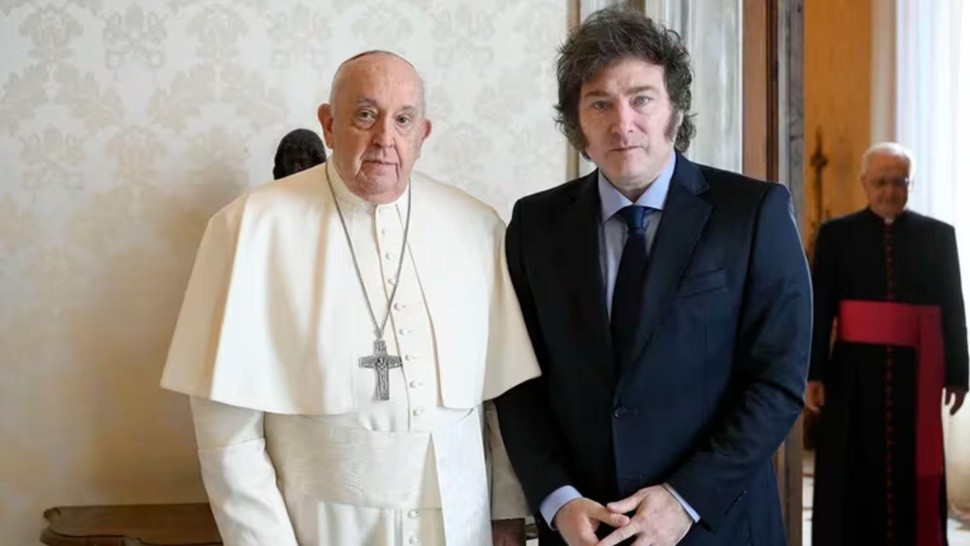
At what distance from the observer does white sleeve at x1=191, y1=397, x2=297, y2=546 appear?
2.02 meters

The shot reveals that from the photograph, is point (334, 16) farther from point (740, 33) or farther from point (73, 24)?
point (740, 33)

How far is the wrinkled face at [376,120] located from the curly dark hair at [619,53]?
0.93ft

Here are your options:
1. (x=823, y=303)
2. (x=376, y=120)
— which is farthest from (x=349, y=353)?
(x=823, y=303)

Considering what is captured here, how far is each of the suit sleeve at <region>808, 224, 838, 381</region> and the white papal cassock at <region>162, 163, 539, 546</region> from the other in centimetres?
97

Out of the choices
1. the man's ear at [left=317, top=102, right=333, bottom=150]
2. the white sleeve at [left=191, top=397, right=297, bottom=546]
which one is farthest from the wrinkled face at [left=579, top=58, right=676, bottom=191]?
the white sleeve at [left=191, top=397, right=297, bottom=546]

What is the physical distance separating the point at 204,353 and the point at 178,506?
122cm

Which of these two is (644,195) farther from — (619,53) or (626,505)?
(626,505)

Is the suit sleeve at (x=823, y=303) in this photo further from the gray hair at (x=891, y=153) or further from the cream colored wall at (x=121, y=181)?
the cream colored wall at (x=121, y=181)

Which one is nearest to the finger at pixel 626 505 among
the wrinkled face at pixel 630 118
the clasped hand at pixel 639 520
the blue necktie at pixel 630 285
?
the clasped hand at pixel 639 520

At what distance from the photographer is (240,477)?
2.03 m

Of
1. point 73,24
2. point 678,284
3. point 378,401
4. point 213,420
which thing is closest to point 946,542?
point 678,284

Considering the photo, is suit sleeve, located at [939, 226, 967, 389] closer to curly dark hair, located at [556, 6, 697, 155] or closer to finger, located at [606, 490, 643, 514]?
curly dark hair, located at [556, 6, 697, 155]

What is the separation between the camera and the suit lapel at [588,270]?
2.00 meters

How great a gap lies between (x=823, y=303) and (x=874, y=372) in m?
0.21
